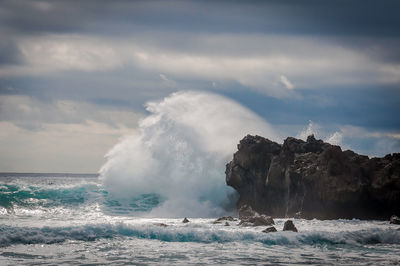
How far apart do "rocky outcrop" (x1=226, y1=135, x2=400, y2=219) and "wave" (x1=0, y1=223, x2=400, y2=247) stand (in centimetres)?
654

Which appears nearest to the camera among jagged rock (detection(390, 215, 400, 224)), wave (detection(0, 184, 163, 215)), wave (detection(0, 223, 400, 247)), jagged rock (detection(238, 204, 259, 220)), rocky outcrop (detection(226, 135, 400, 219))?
wave (detection(0, 223, 400, 247))

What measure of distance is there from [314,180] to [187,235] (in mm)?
10210

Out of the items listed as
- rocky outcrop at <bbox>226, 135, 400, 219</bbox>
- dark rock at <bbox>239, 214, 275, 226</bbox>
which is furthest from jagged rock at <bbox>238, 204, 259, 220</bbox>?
dark rock at <bbox>239, 214, 275, 226</bbox>

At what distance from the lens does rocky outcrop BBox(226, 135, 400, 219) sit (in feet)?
94.4

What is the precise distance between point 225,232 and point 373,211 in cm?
1058

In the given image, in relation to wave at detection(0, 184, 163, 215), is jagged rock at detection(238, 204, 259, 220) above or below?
below

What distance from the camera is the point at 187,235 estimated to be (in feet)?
72.8

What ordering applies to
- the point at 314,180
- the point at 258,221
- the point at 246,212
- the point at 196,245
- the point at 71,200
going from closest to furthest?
the point at 196,245 < the point at 258,221 < the point at 314,180 < the point at 246,212 < the point at 71,200

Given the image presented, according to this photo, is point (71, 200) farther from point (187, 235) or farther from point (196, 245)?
point (196, 245)

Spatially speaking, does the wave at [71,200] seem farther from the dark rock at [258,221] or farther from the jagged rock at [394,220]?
the jagged rock at [394,220]

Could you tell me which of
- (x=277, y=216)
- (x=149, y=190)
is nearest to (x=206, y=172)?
(x=149, y=190)

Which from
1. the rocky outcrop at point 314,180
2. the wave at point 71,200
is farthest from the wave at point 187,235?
the wave at point 71,200

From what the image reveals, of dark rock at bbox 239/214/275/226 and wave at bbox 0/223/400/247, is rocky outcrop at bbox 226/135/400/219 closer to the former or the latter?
dark rock at bbox 239/214/275/226

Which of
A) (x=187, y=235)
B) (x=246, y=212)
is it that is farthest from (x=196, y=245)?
(x=246, y=212)
